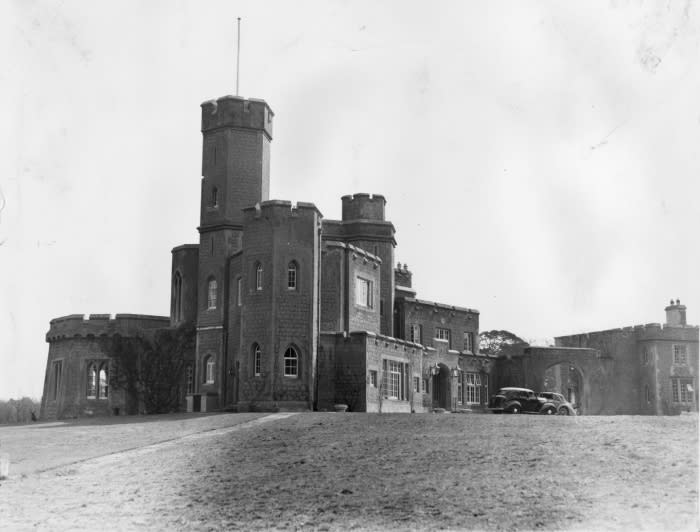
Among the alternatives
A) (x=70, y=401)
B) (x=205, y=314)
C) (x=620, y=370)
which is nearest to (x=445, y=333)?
(x=620, y=370)

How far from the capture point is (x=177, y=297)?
4975 centimetres

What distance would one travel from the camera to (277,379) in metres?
39.9

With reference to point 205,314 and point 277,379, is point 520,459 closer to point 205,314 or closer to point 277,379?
A: point 277,379

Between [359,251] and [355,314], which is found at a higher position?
[359,251]

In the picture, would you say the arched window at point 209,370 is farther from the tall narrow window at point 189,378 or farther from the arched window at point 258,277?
the arched window at point 258,277

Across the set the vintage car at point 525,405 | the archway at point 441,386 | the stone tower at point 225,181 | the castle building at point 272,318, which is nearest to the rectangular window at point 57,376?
the castle building at point 272,318

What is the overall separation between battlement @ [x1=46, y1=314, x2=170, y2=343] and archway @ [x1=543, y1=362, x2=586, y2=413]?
26.5 m

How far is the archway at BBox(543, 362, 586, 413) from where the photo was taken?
63906 mm

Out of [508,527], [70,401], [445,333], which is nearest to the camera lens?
[508,527]

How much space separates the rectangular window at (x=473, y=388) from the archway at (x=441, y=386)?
2761mm

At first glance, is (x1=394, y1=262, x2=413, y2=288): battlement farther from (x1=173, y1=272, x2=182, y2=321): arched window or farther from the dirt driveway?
the dirt driveway

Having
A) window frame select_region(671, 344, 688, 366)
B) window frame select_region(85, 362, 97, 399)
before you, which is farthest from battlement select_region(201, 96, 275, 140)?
window frame select_region(671, 344, 688, 366)

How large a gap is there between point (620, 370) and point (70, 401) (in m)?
36.3

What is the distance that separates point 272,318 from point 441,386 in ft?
70.4
